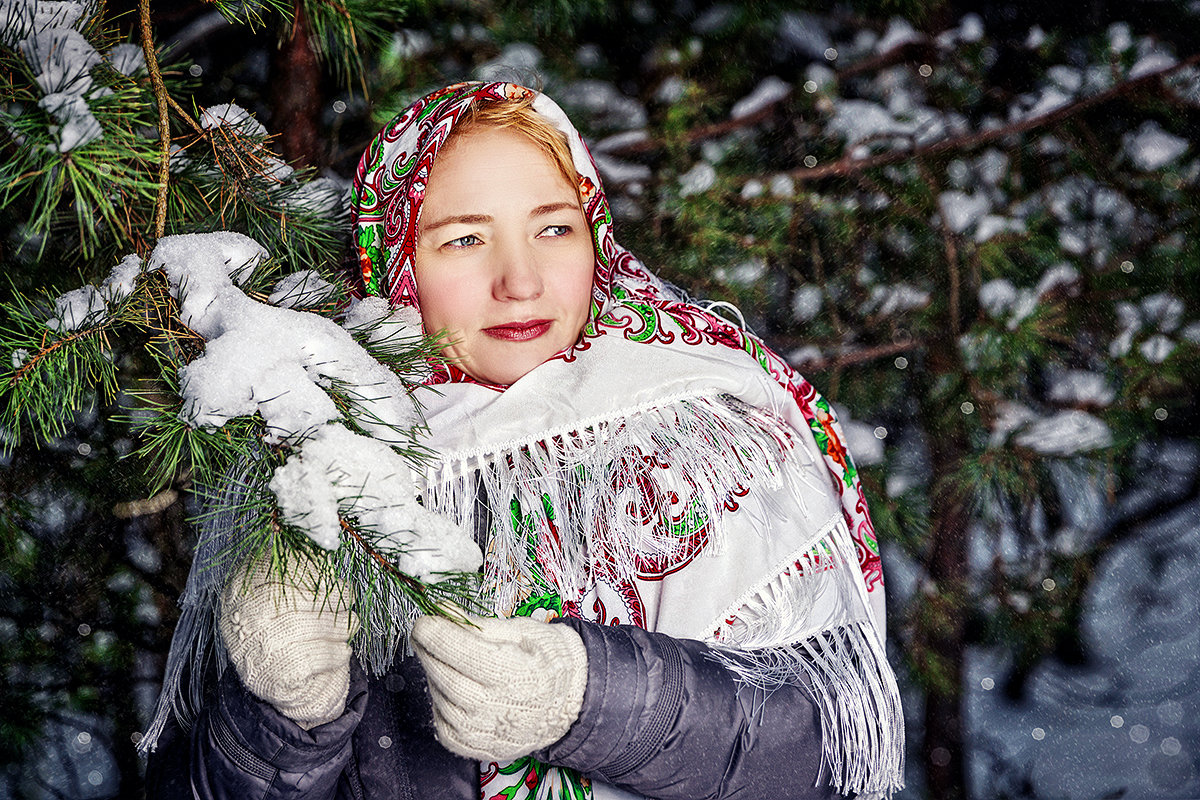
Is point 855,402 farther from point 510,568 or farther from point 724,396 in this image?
point 510,568

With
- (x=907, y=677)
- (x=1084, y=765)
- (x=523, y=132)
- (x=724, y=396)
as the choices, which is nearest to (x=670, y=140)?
(x=523, y=132)

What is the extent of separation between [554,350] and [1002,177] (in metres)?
0.88

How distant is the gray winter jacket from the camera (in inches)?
31.5

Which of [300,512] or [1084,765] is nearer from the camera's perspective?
[300,512]

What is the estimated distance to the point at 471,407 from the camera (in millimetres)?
982

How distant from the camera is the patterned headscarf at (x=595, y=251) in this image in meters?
1.04

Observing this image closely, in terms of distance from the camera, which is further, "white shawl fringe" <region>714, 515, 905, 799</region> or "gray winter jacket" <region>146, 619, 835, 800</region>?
"white shawl fringe" <region>714, 515, 905, 799</region>

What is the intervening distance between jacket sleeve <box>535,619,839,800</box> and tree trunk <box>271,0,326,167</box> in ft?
3.00

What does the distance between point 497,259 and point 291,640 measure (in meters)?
0.46

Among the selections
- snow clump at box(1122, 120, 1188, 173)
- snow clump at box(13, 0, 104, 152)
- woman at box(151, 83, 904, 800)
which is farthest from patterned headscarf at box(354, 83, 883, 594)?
snow clump at box(1122, 120, 1188, 173)

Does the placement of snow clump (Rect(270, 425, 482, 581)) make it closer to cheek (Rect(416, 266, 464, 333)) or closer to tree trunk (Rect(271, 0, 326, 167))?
cheek (Rect(416, 266, 464, 333))

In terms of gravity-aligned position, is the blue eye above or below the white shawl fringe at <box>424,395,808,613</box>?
above

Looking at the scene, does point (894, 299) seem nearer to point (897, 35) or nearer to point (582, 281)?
point (897, 35)

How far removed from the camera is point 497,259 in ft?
3.29
